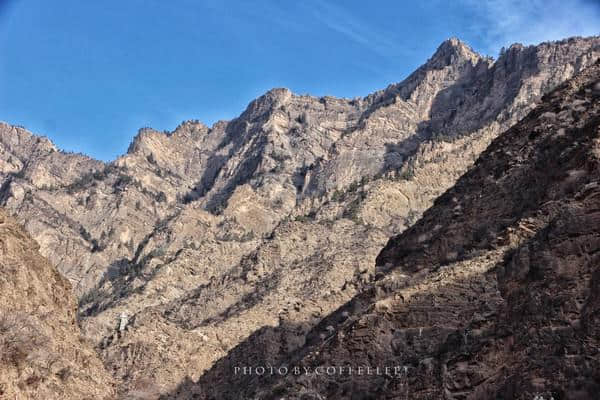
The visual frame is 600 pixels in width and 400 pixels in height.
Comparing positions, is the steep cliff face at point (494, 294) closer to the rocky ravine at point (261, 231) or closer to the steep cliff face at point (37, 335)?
the rocky ravine at point (261, 231)

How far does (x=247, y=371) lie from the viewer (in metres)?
65.6

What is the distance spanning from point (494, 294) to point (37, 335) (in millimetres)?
17215

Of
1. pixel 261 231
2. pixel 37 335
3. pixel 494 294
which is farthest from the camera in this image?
pixel 261 231

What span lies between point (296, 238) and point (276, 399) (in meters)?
67.4

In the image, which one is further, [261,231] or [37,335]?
[261,231]

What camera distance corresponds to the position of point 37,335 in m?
33.0

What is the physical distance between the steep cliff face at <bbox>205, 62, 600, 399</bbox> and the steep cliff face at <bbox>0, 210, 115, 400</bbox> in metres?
10.5

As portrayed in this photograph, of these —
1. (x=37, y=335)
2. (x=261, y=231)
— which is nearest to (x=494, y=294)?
(x=37, y=335)

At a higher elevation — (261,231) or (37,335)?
(261,231)

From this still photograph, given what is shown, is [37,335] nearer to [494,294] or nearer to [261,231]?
[494,294]

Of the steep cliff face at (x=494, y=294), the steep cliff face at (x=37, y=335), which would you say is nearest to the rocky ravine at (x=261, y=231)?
the steep cliff face at (x=494, y=294)

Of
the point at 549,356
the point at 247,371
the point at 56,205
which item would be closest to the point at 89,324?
the point at 247,371

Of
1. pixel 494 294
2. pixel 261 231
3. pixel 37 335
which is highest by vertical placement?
pixel 261 231

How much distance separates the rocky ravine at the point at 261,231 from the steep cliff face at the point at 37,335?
2733 centimetres
